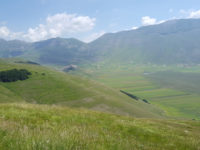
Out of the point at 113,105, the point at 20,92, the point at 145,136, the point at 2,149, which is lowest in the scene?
the point at 113,105

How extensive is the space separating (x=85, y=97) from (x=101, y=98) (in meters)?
11.9

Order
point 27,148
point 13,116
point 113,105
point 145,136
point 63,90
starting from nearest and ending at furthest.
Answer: point 27,148 < point 13,116 < point 145,136 < point 113,105 < point 63,90

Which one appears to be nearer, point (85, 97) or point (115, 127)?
point (115, 127)

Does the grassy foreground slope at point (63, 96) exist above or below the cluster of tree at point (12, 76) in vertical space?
below

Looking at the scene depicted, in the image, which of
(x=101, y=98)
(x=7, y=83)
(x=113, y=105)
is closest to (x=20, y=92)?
(x=7, y=83)

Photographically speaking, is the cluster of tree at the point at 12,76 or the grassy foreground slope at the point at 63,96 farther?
the cluster of tree at the point at 12,76

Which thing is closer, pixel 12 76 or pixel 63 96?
pixel 63 96

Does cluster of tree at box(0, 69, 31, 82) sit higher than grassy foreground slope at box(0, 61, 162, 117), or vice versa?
cluster of tree at box(0, 69, 31, 82)

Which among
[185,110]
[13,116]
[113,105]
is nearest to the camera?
[13,116]

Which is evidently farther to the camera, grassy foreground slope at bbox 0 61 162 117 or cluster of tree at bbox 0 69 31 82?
cluster of tree at bbox 0 69 31 82

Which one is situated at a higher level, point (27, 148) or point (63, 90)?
point (27, 148)

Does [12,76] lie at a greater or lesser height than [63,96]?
greater

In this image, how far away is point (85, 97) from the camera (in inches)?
5463

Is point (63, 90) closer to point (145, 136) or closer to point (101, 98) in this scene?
point (101, 98)
